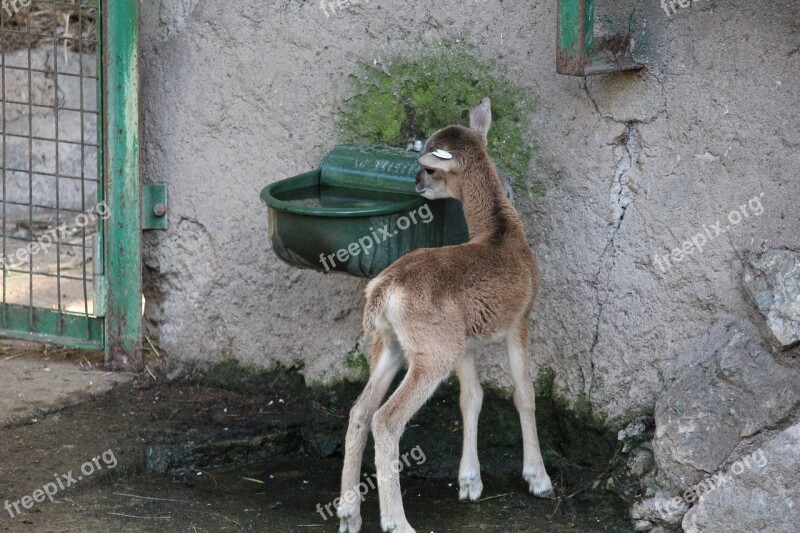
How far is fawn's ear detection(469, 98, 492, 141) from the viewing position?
18.2 ft

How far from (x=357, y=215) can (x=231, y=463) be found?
158cm

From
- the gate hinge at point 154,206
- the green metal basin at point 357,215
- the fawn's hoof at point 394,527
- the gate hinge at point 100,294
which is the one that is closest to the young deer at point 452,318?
the fawn's hoof at point 394,527

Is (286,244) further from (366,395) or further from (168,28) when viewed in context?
(168,28)

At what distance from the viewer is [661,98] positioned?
5301 millimetres

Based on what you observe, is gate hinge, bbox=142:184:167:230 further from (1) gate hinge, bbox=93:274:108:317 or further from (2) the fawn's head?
(2) the fawn's head

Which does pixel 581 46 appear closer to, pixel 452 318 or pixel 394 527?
pixel 452 318

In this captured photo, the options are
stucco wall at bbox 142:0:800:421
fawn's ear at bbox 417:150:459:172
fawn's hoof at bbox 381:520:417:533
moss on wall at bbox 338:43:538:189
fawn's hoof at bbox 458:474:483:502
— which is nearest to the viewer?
fawn's hoof at bbox 381:520:417:533

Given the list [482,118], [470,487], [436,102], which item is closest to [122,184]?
[436,102]

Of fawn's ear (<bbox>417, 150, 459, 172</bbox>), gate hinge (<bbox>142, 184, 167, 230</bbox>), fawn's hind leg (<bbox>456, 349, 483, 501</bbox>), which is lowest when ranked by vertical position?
fawn's hind leg (<bbox>456, 349, 483, 501</bbox>)

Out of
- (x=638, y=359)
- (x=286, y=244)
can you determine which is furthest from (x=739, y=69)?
(x=286, y=244)

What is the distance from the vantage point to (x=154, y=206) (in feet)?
21.6

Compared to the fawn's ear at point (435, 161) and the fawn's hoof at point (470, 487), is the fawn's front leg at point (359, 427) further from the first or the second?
the fawn's ear at point (435, 161)

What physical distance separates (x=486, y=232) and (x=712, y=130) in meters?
1.10

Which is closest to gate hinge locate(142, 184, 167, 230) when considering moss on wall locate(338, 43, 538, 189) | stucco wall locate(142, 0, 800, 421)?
stucco wall locate(142, 0, 800, 421)
